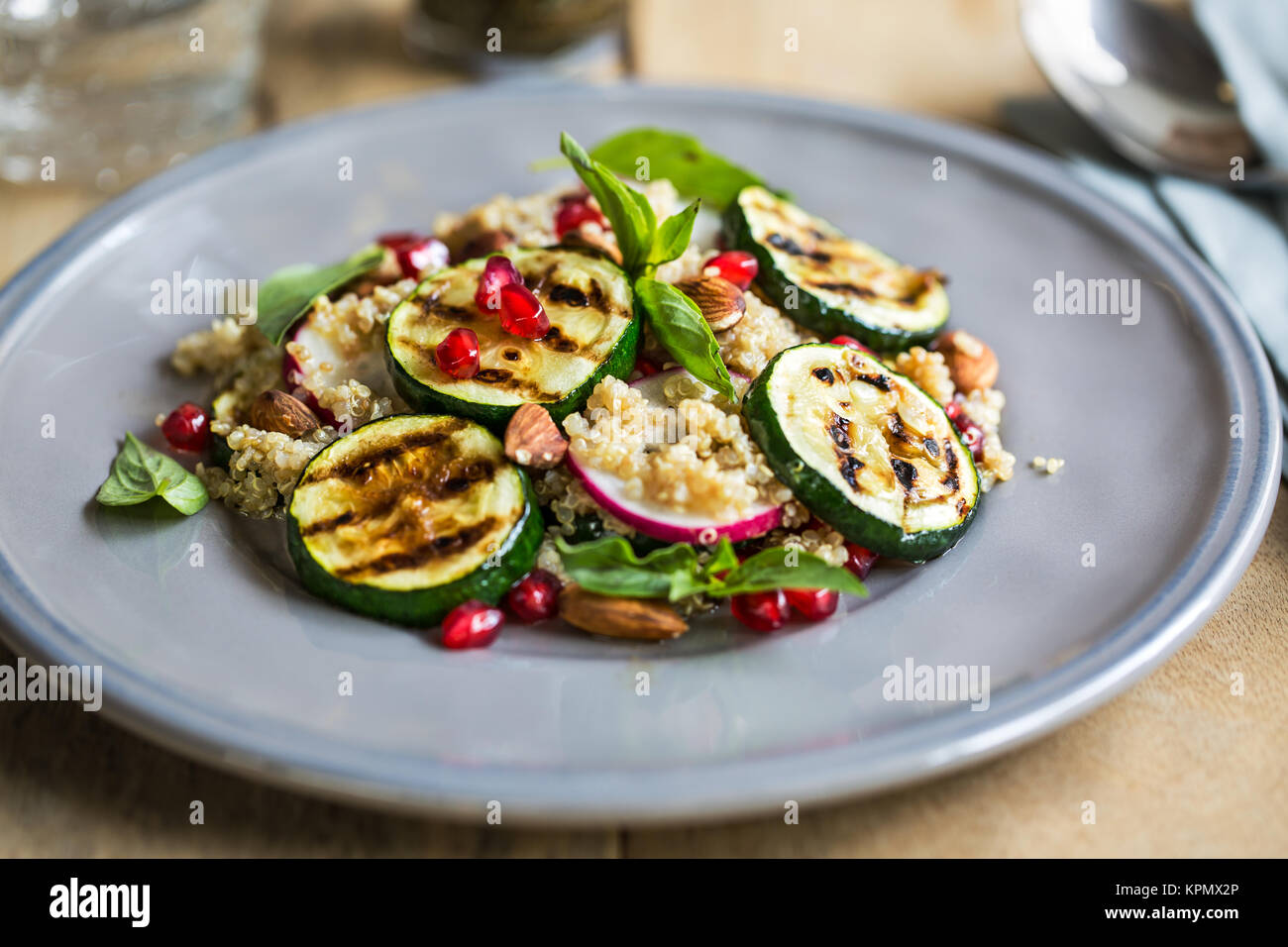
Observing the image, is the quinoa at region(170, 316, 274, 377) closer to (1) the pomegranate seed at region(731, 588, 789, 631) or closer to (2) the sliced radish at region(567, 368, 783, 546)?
(2) the sliced radish at region(567, 368, 783, 546)

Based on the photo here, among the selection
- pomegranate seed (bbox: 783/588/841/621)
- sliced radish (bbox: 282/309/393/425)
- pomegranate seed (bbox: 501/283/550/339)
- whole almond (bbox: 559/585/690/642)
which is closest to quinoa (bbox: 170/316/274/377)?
sliced radish (bbox: 282/309/393/425)

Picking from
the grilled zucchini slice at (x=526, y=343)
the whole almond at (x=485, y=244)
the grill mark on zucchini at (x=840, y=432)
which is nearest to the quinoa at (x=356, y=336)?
the grilled zucchini slice at (x=526, y=343)

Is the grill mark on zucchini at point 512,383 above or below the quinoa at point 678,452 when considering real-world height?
above

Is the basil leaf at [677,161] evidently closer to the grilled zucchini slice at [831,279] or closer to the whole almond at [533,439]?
the grilled zucchini slice at [831,279]

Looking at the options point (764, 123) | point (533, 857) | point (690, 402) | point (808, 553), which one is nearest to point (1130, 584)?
point (808, 553)

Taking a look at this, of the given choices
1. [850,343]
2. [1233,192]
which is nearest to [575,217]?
[850,343]

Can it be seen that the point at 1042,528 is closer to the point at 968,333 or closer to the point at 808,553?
the point at 808,553
